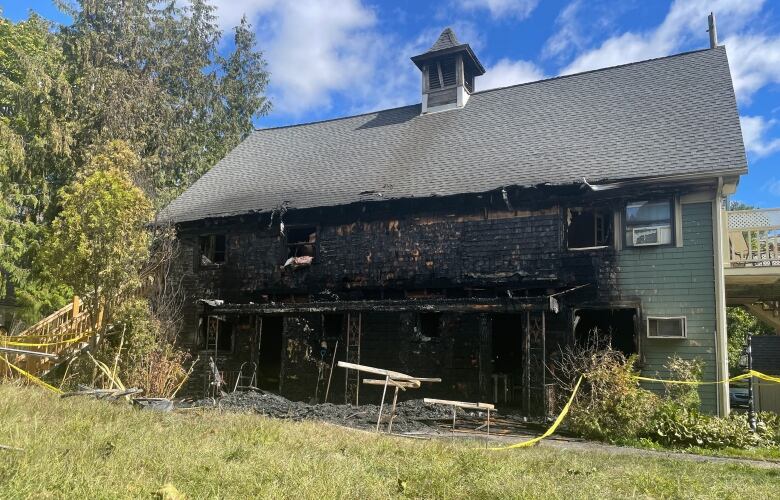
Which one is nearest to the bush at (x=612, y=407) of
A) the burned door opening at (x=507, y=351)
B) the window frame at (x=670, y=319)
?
the window frame at (x=670, y=319)

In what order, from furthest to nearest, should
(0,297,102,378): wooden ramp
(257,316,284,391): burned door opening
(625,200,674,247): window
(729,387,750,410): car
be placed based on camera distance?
(729,387,750,410): car → (257,316,284,391): burned door opening → (0,297,102,378): wooden ramp → (625,200,674,247): window

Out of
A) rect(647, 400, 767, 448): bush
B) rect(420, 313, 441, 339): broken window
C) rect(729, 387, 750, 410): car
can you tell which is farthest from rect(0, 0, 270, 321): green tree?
rect(729, 387, 750, 410): car

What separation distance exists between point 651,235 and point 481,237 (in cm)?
379

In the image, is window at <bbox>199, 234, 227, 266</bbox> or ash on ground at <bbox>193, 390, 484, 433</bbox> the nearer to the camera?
ash on ground at <bbox>193, 390, 484, 433</bbox>

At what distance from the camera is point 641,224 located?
43.7 ft

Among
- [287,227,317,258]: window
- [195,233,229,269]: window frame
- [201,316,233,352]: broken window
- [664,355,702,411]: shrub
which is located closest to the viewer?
[664,355,702,411]: shrub

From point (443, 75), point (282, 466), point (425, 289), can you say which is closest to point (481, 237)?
point (425, 289)

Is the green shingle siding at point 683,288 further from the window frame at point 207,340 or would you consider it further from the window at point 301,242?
the window frame at point 207,340

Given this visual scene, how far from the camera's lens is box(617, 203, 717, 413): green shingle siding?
484 inches

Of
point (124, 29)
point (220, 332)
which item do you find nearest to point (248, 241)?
point (220, 332)

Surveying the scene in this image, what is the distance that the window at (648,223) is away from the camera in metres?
13.1

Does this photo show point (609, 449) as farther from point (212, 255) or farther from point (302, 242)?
point (212, 255)

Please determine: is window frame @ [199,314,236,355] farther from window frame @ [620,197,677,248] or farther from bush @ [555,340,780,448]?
window frame @ [620,197,677,248]

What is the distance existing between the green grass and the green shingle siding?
4.74 m
